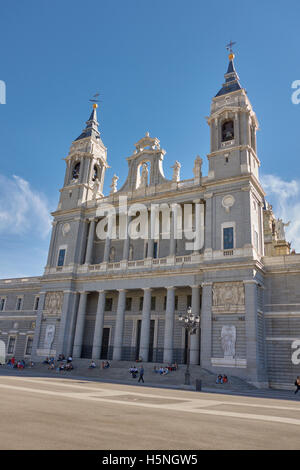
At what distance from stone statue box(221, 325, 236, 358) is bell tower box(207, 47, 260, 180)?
15546mm

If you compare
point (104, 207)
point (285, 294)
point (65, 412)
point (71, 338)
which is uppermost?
point (104, 207)

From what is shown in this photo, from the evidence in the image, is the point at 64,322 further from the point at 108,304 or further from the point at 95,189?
the point at 95,189

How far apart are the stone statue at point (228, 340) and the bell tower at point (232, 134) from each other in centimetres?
1555

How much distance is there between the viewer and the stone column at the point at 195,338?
3272cm

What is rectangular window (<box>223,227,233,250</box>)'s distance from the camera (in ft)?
114

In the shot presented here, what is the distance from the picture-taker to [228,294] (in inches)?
1287

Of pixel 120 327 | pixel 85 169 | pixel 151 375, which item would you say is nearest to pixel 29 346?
pixel 120 327

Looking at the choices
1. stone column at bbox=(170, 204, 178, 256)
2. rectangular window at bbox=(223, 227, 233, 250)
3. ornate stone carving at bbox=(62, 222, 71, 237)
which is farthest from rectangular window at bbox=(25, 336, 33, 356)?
rectangular window at bbox=(223, 227, 233, 250)

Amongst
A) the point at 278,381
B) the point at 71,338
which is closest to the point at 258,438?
the point at 278,381

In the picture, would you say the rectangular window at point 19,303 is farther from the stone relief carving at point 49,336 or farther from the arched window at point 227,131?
the arched window at point 227,131

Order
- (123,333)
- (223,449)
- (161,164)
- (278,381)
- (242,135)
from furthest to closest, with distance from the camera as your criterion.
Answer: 1. (161,164)
2. (123,333)
3. (242,135)
4. (278,381)
5. (223,449)
